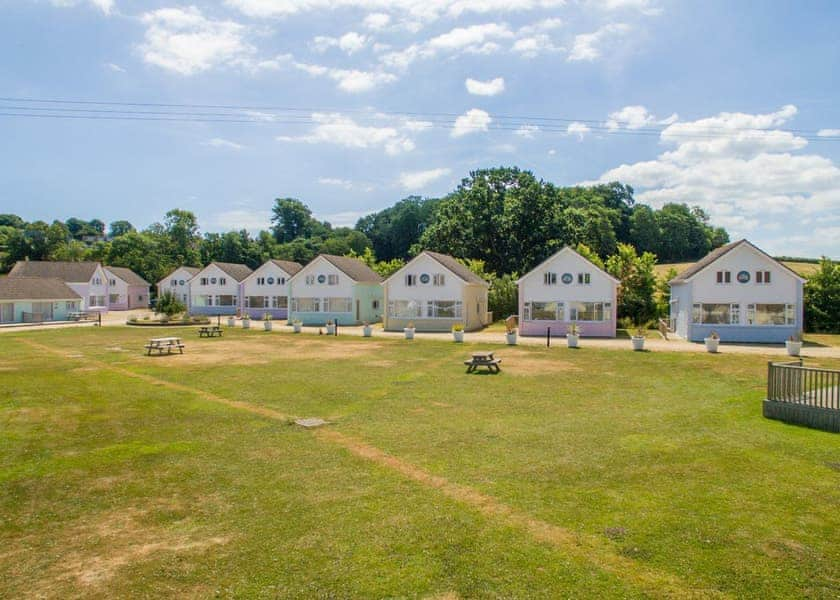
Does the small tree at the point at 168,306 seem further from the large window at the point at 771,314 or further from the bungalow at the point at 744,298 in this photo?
the large window at the point at 771,314

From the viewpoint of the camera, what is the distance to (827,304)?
127 ft

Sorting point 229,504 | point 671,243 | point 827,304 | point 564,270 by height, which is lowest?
point 229,504

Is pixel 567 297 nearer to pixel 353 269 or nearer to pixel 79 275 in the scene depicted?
pixel 353 269

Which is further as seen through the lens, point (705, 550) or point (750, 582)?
point (705, 550)

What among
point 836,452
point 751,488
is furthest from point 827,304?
point 751,488

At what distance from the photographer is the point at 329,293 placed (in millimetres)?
50625

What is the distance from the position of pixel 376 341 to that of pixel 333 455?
24.3 metres

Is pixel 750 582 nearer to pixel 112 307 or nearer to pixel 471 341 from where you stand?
pixel 471 341

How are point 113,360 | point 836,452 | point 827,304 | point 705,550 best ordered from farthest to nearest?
point 827,304 < point 113,360 < point 836,452 < point 705,550

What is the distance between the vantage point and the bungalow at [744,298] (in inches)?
1344

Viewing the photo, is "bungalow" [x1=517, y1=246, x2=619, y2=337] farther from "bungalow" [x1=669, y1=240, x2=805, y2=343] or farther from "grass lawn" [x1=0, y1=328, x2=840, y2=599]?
"grass lawn" [x1=0, y1=328, x2=840, y2=599]

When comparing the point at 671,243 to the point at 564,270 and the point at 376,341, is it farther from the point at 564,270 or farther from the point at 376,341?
the point at 376,341

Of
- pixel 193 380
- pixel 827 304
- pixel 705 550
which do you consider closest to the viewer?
pixel 705 550

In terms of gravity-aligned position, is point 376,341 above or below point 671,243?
below
